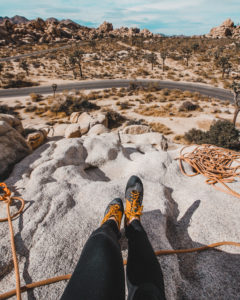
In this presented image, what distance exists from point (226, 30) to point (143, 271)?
119m

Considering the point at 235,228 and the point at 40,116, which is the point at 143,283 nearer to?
the point at 235,228

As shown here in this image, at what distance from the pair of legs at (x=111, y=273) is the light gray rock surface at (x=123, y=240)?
51 centimetres

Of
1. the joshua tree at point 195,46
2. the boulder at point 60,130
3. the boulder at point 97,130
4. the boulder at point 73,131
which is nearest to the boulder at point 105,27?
the joshua tree at point 195,46

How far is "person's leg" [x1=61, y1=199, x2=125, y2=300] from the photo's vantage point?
1311 millimetres

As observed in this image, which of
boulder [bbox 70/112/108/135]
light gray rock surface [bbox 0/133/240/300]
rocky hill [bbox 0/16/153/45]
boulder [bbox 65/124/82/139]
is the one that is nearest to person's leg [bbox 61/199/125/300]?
light gray rock surface [bbox 0/133/240/300]

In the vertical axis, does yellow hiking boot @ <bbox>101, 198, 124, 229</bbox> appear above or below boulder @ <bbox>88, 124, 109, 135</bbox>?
above

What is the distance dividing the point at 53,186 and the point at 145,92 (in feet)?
92.4

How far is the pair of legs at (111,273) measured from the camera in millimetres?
1342

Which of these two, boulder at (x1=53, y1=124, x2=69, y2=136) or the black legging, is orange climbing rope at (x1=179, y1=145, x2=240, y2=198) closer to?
the black legging

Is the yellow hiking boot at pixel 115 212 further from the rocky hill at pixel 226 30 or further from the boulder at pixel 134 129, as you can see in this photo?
the rocky hill at pixel 226 30

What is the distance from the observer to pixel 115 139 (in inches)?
225

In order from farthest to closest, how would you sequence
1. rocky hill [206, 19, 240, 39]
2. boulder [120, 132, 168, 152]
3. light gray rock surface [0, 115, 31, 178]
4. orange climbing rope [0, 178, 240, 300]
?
rocky hill [206, 19, 240, 39] < boulder [120, 132, 168, 152] < light gray rock surface [0, 115, 31, 178] < orange climbing rope [0, 178, 240, 300]

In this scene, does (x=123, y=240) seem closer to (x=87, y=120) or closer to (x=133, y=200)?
(x=133, y=200)

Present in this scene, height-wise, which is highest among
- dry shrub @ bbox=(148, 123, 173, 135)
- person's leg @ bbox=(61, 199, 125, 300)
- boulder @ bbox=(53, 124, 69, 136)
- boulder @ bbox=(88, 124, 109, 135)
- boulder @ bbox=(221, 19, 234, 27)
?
boulder @ bbox=(221, 19, 234, 27)
